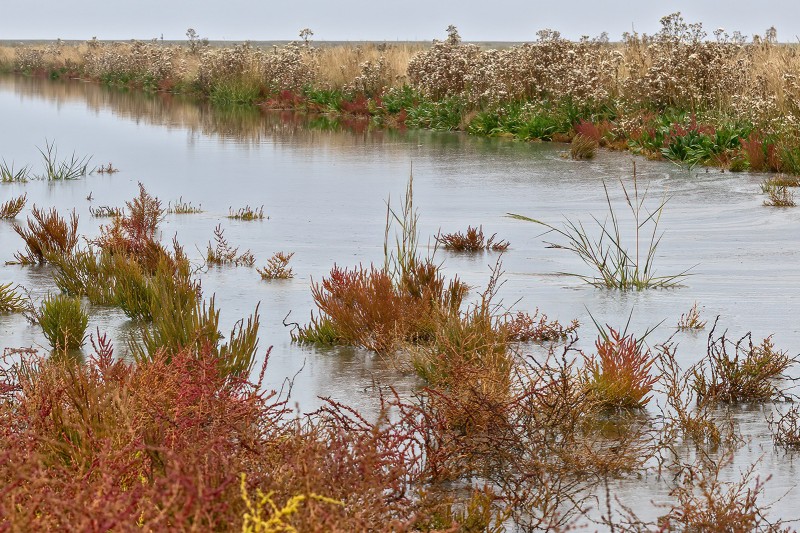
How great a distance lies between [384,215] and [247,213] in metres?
1.68

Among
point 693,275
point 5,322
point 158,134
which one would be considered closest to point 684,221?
point 693,275

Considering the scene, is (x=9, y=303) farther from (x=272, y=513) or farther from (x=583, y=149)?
(x=583, y=149)

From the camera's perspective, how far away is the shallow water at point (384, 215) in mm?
7551

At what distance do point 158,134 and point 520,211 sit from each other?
46.0 ft

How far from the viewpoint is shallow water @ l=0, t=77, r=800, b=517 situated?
7551mm

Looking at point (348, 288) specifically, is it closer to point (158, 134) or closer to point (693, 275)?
point (693, 275)

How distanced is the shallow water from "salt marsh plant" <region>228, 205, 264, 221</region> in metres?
0.17

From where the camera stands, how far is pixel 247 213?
44.2ft

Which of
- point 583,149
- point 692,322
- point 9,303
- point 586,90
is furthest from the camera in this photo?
point 586,90

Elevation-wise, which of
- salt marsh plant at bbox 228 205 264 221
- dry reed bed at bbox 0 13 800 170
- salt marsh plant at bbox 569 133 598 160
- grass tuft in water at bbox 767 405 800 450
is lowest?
salt marsh plant at bbox 228 205 264 221

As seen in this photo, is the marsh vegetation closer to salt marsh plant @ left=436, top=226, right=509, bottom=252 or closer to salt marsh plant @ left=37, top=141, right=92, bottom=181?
salt marsh plant @ left=436, top=226, right=509, bottom=252

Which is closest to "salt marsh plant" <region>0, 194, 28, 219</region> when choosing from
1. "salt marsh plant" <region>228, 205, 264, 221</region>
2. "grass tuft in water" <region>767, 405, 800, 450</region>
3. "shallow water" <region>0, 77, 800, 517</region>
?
"shallow water" <region>0, 77, 800, 517</region>

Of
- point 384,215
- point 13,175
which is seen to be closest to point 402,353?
point 384,215

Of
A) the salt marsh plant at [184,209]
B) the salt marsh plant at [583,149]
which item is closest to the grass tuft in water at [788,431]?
the salt marsh plant at [184,209]
